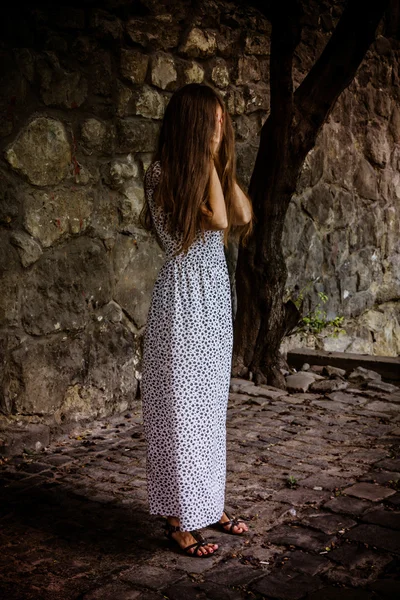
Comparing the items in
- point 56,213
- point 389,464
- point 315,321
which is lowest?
point 389,464

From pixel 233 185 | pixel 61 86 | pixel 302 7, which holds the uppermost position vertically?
pixel 302 7

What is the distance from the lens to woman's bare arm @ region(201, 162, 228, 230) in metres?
3.13

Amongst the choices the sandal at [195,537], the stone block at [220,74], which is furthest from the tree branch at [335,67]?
the sandal at [195,537]

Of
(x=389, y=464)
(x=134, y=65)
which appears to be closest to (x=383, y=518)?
(x=389, y=464)

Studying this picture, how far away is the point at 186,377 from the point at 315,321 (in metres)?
3.82

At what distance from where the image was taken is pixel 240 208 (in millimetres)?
3320

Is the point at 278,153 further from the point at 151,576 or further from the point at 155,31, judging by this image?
the point at 151,576

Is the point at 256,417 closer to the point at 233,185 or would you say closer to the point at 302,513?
the point at 302,513

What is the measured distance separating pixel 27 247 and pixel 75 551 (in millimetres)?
1855

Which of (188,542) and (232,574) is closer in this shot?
(232,574)

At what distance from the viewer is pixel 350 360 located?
6.34 metres

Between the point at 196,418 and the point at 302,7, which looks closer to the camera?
the point at 196,418

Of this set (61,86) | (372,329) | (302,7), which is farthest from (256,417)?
(302,7)

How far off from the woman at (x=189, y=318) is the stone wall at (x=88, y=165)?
1424mm
